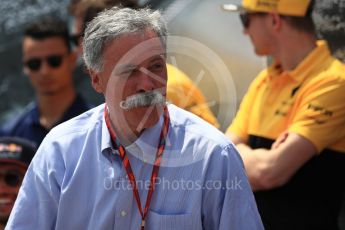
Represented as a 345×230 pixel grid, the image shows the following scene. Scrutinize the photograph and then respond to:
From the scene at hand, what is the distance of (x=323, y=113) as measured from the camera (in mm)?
4133

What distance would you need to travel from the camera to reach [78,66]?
5801 millimetres

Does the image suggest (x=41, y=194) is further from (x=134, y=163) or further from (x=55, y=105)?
(x=55, y=105)

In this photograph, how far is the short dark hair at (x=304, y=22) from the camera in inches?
173

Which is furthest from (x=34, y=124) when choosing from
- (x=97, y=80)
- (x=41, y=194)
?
(x=41, y=194)

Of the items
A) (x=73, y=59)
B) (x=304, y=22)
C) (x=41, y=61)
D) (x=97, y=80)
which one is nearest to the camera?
(x=97, y=80)

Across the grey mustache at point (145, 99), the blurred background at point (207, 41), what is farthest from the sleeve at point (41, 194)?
the blurred background at point (207, 41)

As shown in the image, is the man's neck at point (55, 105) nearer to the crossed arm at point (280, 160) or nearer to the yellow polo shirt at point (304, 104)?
the yellow polo shirt at point (304, 104)

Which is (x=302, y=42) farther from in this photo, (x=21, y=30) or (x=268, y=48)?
(x=21, y=30)

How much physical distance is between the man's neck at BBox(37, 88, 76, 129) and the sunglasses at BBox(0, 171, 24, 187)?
34.0 inches

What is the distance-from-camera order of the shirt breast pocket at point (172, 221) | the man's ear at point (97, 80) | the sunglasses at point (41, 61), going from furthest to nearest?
the sunglasses at point (41, 61) → the man's ear at point (97, 80) → the shirt breast pocket at point (172, 221)

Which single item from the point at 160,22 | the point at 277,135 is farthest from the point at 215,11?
the point at 160,22

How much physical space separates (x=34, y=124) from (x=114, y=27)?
246 centimetres

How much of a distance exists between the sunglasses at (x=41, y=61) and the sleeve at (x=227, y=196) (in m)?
2.63

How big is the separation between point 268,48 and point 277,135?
494 mm
